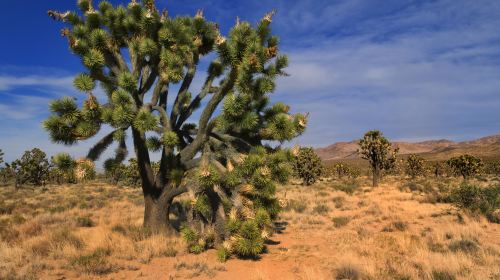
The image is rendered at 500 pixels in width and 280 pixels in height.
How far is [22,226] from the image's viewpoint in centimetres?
1080

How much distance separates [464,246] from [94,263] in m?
7.49

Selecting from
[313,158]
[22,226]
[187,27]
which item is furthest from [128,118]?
[313,158]

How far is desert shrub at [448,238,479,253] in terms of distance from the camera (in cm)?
771

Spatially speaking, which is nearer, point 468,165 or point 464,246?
point 464,246

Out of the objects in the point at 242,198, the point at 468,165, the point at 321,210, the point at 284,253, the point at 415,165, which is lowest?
the point at 284,253

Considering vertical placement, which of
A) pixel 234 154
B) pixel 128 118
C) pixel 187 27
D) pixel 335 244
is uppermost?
pixel 187 27

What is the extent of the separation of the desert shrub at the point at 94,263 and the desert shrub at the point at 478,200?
11178 mm

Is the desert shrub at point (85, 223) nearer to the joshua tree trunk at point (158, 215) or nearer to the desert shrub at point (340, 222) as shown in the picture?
the joshua tree trunk at point (158, 215)

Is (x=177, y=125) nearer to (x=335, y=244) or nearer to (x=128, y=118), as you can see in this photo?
(x=128, y=118)

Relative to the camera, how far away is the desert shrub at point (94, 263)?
6750mm

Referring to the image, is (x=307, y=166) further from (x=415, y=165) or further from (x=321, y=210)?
(x=321, y=210)

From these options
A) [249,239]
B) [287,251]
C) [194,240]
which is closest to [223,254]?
[249,239]

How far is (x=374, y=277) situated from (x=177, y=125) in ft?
19.8

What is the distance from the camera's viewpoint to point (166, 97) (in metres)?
9.98
